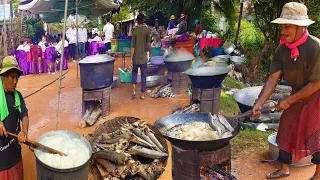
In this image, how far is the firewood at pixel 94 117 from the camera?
7.12 meters

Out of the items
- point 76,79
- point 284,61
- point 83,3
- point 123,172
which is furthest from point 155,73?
point 284,61

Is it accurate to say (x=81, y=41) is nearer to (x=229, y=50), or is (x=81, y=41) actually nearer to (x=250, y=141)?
(x=229, y=50)

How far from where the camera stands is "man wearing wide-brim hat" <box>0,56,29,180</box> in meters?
3.38

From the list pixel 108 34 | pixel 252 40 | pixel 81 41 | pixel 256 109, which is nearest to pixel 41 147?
pixel 256 109

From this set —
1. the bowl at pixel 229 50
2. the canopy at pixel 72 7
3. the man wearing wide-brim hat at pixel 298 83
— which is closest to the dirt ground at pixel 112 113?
the man wearing wide-brim hat at pixel 298 83

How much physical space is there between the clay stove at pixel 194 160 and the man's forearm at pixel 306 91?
0.96 meters

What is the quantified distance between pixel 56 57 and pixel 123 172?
Answer: 10.5 meters

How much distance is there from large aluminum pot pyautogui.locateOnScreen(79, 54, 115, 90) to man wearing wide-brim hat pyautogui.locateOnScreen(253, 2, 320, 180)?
3866mm

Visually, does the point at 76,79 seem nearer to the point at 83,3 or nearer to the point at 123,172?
the point at 83,3

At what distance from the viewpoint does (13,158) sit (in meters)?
3.60

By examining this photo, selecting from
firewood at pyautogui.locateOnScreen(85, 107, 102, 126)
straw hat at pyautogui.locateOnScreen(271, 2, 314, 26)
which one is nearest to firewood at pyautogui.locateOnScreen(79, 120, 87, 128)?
firewood at pyautogui.locateOnScreen(85, 107, 102, 126)

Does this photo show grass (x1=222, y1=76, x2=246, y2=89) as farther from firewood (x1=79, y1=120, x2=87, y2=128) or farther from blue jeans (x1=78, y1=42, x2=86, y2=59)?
blue jeans (x1=78, y1=42, x2=86, y2=59)

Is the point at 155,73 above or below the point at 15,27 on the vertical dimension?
below

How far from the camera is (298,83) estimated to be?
3973 millimetres
